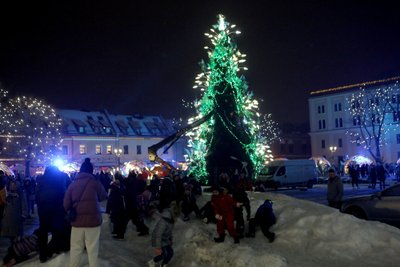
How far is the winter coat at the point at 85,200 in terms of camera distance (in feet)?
28.0

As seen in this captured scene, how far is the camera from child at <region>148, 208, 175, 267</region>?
9.89 meters

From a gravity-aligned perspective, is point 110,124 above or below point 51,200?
above

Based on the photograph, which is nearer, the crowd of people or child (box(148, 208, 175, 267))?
the crowd of people

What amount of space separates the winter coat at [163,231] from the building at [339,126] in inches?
2513

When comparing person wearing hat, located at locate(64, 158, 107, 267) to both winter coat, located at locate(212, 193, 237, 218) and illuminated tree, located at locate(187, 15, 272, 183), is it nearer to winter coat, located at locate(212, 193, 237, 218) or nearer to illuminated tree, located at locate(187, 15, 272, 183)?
winter coat, located at locate(212, 193, 237, 218)

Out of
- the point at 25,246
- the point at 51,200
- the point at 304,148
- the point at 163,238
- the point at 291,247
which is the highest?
the point at 304,148

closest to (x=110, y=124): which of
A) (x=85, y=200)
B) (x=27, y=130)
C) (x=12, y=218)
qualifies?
(x=27, y=130)

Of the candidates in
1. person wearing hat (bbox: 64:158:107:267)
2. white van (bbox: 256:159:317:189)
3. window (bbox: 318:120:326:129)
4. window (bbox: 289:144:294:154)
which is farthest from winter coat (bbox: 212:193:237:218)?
window (bbox: 289:144:294:154)

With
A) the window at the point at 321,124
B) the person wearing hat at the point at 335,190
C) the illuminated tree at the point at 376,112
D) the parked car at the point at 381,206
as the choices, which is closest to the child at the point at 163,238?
the person wearing hat at the point at 335,190

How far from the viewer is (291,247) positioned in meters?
11.6

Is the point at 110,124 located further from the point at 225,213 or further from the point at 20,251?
the point at 20,251

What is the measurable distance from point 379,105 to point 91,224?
54.1 metres

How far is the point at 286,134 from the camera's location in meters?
95.9

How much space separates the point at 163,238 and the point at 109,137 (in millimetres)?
67319
